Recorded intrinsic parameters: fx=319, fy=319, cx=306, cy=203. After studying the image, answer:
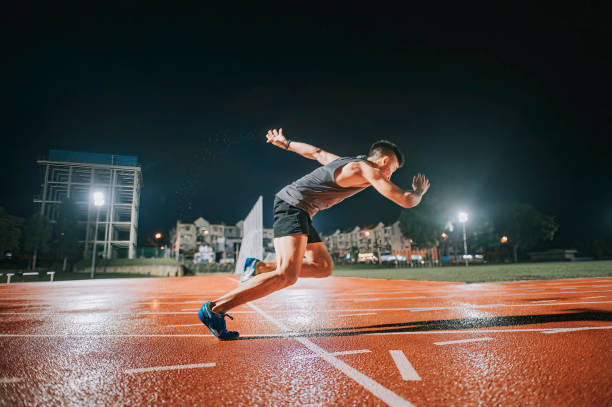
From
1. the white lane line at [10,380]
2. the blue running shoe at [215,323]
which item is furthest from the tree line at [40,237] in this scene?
the white lane line at [10,380]

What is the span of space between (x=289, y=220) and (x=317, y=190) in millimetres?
448

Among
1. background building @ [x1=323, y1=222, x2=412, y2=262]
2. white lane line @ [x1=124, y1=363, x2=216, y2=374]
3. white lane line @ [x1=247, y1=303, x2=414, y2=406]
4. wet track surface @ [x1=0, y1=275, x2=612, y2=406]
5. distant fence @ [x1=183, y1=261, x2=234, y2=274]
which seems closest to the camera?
white lane line @ [x1=247, y1=303, x2=414, y2=406]

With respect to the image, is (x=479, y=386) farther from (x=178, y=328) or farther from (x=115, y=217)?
(x=115, y=217)

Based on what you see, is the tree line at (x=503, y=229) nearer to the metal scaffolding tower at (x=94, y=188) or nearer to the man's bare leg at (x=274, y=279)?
the metal scaffolding tower at (x=94, y=188)

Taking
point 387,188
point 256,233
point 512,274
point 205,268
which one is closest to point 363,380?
point 387,188

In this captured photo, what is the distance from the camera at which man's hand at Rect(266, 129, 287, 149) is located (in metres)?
4.39

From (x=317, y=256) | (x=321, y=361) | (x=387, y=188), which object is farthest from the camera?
(x=317, y=256)

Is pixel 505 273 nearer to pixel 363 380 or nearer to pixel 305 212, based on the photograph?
pixel 305 212

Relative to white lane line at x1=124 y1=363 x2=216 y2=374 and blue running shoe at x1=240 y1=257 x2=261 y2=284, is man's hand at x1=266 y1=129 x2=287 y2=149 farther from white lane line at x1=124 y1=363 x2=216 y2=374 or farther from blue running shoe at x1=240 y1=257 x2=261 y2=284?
white lane line at x1=124 y1=363 x2=216 y2=374

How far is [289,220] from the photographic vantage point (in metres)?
3.32

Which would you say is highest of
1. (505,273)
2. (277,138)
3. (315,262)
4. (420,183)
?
(277,138)

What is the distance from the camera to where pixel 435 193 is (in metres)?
47.3

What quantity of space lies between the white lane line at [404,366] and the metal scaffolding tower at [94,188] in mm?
55674

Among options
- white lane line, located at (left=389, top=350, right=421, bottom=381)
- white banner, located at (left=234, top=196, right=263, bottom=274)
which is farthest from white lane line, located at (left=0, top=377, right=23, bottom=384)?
white banner, located at (left=234, top=196, right=263, bottom=274)
